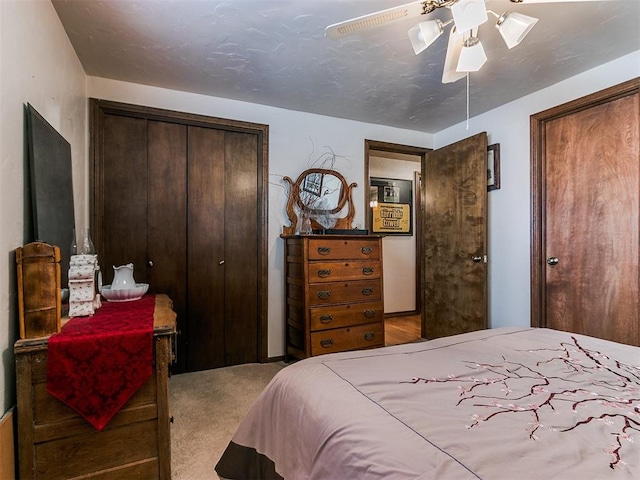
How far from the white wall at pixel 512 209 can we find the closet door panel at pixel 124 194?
3.21 m

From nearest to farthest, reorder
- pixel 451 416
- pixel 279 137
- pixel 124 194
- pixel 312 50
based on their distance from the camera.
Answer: pixel 451 416, pixel 312 50, pixel 124 194, pixel 279 137

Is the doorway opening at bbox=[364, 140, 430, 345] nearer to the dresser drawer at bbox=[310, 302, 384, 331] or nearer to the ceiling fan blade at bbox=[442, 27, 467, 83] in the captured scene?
the dresser drawer at bbox=[310, 302, 384, 331]

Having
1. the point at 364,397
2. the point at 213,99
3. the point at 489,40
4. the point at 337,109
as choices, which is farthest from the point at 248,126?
the point at 364,397

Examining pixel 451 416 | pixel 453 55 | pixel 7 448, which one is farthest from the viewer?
pixel 453 55

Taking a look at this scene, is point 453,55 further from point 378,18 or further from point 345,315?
point 345,315

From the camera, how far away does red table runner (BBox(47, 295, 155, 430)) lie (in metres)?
1.22

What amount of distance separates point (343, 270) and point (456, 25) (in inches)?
74.4

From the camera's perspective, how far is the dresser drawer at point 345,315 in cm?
271

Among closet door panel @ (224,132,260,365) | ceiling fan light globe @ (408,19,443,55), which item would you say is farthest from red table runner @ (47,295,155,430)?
ceiling fan light globe @ (408,19,443,55)

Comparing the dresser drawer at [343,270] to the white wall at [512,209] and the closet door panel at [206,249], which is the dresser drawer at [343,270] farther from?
the white wall at [512,209]

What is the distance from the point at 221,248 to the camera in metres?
2.97

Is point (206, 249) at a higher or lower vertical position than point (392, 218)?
lower

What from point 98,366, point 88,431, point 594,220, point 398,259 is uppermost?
point 594,220

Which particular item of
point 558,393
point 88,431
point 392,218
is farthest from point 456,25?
point 392,218
